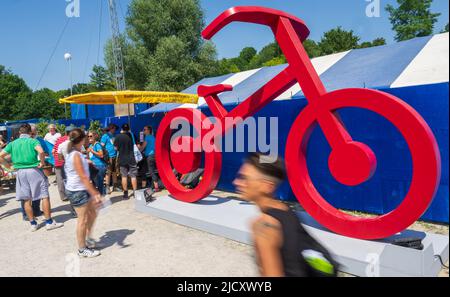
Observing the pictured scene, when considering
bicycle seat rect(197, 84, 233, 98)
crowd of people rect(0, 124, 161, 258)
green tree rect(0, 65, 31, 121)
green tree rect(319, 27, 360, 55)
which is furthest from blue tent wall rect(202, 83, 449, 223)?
green tree rect(0, 65, 31, 121)

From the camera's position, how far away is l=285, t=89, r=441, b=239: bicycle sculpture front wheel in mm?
3518

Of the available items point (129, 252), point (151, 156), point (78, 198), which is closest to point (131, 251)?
point (129, 252)

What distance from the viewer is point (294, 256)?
1690mm

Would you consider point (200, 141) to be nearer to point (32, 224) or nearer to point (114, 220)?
point (114, 220)

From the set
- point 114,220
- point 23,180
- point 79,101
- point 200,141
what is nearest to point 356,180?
point 200,141

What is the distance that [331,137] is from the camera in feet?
14.0

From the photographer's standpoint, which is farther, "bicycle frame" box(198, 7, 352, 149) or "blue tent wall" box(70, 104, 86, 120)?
"blue tent wall" box(70, 104, 86, 120)

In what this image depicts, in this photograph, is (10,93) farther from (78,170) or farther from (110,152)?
(78,170)

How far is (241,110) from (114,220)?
3.18m

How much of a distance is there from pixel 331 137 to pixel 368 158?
571 millimetres

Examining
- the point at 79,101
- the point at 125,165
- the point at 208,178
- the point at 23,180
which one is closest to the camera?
the point at 23,180

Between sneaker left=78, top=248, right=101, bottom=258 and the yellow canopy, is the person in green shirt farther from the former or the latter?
the yellow canopy

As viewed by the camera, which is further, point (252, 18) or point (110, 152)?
point (110, 152)

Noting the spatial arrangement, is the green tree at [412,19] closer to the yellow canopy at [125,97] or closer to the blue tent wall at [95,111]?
the blue tent wall at [95,111]
